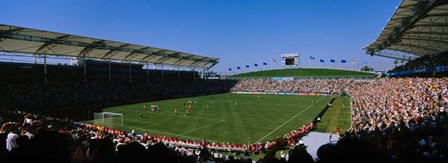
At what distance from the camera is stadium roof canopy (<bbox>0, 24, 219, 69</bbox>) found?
3884 centimetres

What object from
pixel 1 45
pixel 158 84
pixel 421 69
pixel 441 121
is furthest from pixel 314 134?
pixel 158 84

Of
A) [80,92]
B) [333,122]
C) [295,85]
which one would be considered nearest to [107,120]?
[80,92]

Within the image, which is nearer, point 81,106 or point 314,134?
point 314,134

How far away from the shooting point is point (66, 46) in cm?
4891

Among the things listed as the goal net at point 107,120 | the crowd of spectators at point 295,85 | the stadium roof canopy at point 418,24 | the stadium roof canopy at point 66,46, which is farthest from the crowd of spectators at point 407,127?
the crowd of spectators at point 295,85

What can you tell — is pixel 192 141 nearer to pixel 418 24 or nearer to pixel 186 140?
pixel 186 140

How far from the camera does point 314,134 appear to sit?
88.0ft

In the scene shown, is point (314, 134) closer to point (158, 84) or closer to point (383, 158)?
point (383, 158)

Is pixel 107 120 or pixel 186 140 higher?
pixel 107 120

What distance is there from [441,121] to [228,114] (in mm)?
28626

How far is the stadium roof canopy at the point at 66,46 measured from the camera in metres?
38.8

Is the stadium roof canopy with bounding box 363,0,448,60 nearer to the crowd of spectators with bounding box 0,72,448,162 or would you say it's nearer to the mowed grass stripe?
the crowd of spectators with bounding box 0,72,448,162

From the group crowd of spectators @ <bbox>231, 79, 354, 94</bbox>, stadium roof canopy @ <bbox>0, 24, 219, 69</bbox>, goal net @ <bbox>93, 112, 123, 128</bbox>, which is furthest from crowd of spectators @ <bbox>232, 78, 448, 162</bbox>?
crowd of spectators @ <bbox>231, 79, 354, 94</bbox>

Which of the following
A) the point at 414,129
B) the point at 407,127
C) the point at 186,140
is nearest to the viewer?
the point at 414,129
